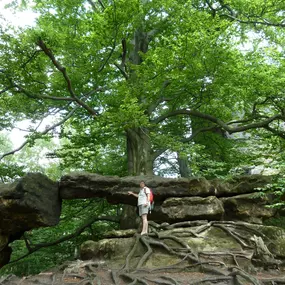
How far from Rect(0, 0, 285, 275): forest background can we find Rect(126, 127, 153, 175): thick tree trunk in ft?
0.15

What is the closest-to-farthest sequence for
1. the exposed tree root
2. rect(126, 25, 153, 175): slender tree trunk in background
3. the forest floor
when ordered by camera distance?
1. the forest floor
2. the exposed tree root
3. rect(126, 25, 153, 175): slender tree trunk in background

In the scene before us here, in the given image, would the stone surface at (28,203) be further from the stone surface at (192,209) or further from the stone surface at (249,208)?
the stone surface at (249,208)

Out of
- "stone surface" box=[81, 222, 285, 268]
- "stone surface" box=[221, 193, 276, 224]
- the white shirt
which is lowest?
"stone surface" box=[81, 222, 285, 268]

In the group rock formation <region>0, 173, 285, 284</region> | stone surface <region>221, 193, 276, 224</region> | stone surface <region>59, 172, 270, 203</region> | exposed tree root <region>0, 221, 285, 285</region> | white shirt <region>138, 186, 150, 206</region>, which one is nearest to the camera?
exposed tree root <region>0, 221, 285, 285</region>

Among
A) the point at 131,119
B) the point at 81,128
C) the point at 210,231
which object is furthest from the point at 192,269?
the point at 81,128

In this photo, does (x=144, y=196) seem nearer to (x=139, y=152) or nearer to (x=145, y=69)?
(x=139, y=152)

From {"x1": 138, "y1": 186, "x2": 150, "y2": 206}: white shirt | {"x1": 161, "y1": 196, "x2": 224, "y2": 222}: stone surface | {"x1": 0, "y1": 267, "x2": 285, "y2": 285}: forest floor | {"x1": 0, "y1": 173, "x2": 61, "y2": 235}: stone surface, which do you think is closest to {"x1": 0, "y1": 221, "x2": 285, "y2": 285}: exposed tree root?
{"x1": 0, "y1": 267, "x2": 285, "y2": 285}: forest floor

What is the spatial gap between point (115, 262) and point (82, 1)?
468 inches

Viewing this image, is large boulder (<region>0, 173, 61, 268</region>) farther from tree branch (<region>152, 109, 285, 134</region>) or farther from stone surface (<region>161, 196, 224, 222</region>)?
tree branch (<region>152, 109, 285, 134</region>)

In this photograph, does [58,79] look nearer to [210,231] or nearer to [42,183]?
[42,183]

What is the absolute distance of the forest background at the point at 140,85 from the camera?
11.1m

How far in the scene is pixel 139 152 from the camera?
13734 mm

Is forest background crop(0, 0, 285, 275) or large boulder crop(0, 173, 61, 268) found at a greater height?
forest background crop(0, 0, 285, 275)

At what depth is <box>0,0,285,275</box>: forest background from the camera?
1109 cm
